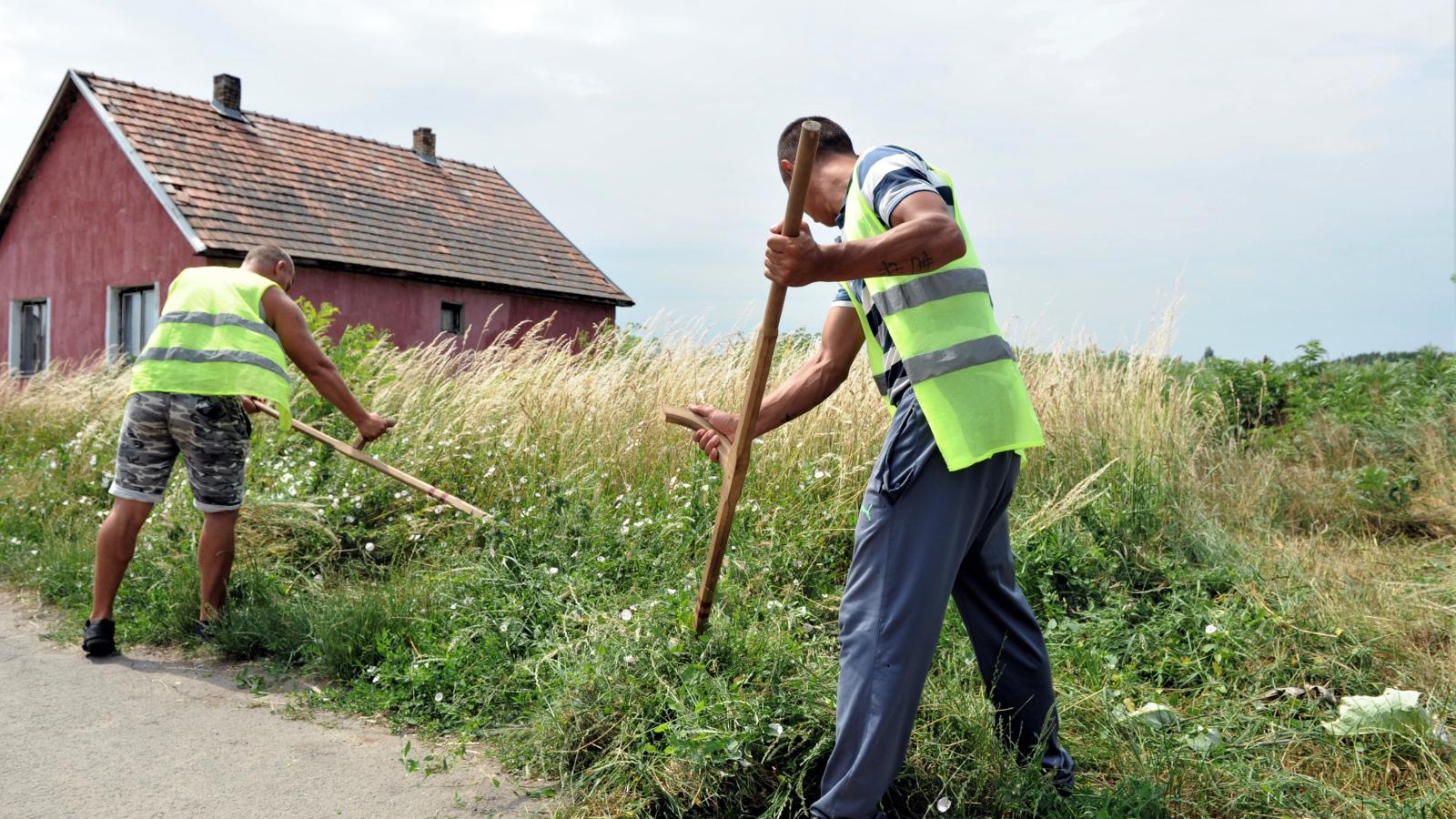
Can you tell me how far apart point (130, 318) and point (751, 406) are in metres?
19.4

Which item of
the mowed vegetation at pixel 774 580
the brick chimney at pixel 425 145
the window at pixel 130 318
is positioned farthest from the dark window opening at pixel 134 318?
the mowed vegetation at pixel 774 580

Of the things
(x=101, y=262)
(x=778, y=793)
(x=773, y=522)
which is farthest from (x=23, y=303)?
(x=778, y=793)

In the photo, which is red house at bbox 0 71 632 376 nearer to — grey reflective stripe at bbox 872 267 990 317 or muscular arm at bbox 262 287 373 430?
muscular arm at bbox 262 287 373 430

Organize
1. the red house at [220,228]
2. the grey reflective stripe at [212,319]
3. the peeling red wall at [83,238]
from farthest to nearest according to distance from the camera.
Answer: the peeling red wall at [83,238]
the red house at [220,228]
the grey reflective stripe at [212,319]

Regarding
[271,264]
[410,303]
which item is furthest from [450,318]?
[271,264]

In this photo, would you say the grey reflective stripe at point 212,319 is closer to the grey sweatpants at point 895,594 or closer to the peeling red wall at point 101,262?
the grey sweatpants at point 895,594

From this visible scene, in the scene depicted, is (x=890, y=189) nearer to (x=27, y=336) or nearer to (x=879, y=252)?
(x=879, y=252)

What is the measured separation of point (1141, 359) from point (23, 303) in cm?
2255

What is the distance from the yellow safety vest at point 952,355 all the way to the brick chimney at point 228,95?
21.1m

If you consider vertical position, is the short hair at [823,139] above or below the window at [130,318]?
above

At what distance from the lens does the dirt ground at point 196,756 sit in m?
3.17

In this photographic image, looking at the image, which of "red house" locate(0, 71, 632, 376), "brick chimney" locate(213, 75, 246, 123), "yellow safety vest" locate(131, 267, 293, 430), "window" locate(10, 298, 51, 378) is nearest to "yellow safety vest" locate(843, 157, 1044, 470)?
"yellow safety vest" locate(131, 267, 293, 430)

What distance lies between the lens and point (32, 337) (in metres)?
21.3

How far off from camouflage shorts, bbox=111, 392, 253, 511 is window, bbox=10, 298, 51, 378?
19.2 metres
